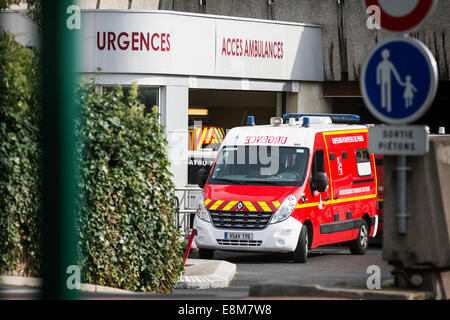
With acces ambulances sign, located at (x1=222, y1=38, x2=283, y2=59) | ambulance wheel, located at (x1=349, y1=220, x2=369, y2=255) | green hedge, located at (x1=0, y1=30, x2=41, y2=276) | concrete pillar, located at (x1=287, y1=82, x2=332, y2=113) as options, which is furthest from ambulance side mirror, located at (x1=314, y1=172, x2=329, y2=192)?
concrete pillar, located at (x1=287, y1=82, x2=332, y2=113)

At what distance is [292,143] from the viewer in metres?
17.1

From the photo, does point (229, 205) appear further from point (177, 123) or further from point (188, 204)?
point (177, 123)

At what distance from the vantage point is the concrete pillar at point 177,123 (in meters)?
23.9

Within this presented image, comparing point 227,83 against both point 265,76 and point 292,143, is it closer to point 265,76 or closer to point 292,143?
point 265,76

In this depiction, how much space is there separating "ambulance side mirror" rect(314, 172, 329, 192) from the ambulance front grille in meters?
Answer: 1.19

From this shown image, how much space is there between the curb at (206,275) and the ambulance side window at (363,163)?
4674 millimetres

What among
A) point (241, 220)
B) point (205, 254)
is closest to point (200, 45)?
point (205, 254)

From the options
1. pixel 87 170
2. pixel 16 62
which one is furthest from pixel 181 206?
pixel 16 62

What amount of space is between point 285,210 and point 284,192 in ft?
1.32

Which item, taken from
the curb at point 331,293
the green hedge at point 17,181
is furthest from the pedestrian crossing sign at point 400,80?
the green hedge at point 17,181

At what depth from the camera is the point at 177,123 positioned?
79.8 ft

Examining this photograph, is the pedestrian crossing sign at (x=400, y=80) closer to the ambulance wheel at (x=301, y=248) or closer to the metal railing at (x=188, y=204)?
the ambulance wheel at (x=301, y=248)
